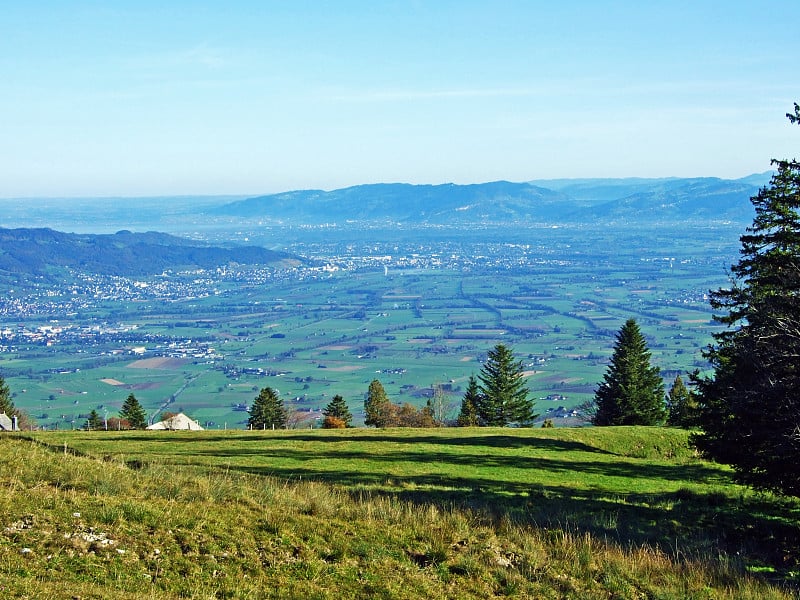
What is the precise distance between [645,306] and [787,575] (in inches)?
6967

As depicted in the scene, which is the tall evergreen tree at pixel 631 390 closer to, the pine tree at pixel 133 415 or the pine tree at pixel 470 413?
the pine tree at pixel 470 413

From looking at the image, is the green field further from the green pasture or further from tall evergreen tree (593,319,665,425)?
the green pasture

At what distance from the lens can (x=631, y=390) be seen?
47.2 meters

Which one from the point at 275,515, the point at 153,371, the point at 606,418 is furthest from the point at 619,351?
the point at 153,371

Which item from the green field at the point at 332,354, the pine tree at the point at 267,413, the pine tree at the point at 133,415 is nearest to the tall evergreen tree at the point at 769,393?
the pine tree at the point at 267,413

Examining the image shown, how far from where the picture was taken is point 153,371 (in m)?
125

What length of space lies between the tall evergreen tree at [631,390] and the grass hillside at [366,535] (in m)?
30.5

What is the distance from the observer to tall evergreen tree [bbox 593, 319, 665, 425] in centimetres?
4709

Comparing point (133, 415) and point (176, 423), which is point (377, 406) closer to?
point (176, 423)

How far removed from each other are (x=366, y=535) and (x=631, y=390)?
40140 millimetres

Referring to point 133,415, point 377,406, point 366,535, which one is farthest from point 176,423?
point 366,535

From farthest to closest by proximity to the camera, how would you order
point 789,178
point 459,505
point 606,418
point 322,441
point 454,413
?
point 454,413 < point 606,418 < point 322,441 < point 789,178 < point 459,505

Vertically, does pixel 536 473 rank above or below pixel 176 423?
above

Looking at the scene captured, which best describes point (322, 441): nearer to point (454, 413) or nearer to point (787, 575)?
point (787, 575)
